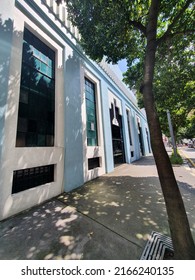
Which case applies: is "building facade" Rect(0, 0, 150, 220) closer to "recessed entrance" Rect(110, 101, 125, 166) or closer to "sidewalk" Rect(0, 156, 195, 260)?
"sidewalk" Rect(0, 156, 195, 260)

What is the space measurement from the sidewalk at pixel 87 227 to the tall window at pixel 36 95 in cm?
235

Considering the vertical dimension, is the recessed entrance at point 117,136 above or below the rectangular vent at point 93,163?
above

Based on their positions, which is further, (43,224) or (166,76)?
(166,76)

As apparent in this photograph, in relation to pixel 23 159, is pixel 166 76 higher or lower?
higher

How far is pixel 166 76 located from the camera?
8.45 m

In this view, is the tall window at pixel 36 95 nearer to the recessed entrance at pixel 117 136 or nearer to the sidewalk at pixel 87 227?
the sidewalk at pixel 87 227

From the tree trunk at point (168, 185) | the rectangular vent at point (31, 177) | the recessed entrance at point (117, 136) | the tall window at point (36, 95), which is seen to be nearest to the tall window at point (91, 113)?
the tall window at point (36, 95)

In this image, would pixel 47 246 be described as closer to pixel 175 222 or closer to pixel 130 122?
pixel 175 222

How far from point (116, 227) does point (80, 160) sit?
3.75 m

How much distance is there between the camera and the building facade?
386 cm

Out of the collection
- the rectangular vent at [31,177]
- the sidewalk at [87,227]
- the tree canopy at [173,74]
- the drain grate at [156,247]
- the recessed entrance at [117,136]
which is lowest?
the drain grate at [156,247]

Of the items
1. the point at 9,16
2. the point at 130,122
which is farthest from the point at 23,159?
the point at 130,122

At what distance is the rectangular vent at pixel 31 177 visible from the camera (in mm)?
4007

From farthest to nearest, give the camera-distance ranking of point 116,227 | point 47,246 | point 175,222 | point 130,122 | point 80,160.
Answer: point 130,122 < point 80,160 < point 116,227 < point 47,246 < point 175,222
